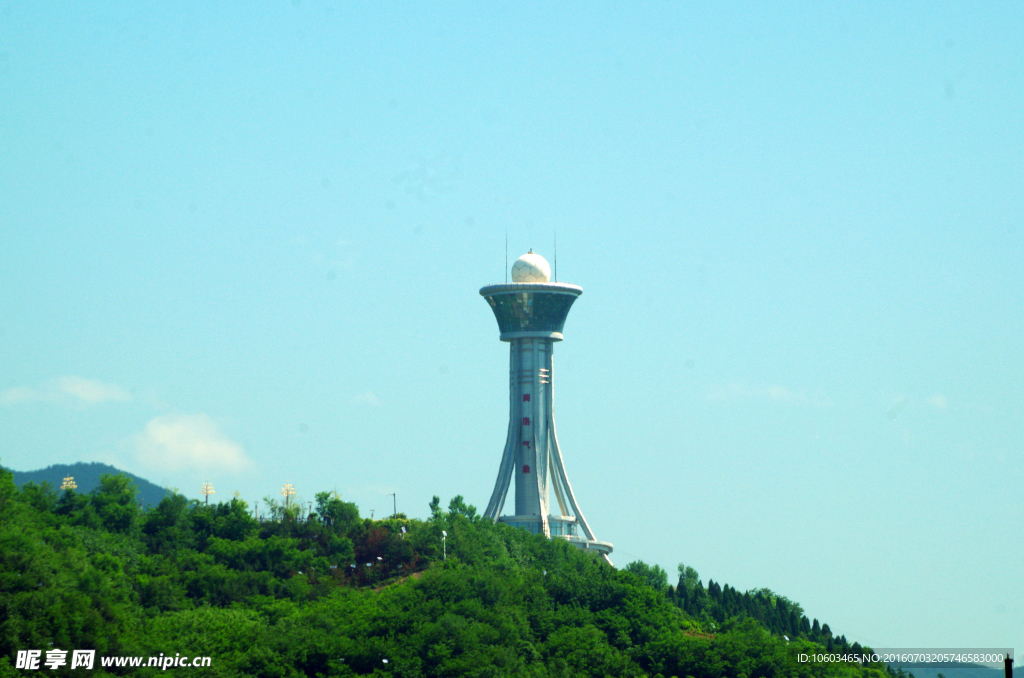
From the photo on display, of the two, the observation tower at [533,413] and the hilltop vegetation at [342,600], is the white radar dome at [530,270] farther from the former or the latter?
the hilltop vegetation at [342,600]

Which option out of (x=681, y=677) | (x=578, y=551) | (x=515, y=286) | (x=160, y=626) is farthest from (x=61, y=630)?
(x=515, y=286)

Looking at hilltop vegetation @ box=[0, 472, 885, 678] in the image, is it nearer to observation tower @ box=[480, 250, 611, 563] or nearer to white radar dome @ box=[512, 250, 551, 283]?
observation tower @ box=[480, 250, 611, 563]

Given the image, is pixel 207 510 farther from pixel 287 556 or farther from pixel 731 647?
pixel 731 647

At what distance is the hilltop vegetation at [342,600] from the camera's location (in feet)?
257

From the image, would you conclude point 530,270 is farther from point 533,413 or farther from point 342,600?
point 342,600

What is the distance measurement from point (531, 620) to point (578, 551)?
19.0m

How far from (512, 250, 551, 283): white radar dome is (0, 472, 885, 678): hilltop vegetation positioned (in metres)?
20.5

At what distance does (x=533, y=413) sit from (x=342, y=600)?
3139 cm

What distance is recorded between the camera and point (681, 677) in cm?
8356

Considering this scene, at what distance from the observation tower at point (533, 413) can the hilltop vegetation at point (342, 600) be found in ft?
29.4

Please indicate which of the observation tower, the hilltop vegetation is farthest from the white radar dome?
the hilltop vegetation

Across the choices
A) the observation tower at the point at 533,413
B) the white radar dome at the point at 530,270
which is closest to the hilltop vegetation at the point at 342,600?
the observation tower at the point at 533,413

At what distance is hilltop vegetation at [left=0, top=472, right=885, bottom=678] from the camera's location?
78188 mm

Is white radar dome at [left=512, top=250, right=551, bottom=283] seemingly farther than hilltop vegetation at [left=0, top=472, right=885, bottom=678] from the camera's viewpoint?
Yes
